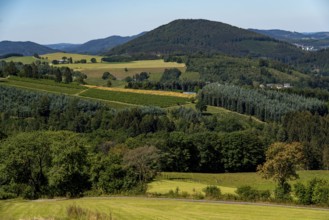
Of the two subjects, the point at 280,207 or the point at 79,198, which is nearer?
the point at 280,207

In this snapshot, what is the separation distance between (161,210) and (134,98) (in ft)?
349

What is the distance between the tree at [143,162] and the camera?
56.4 meters

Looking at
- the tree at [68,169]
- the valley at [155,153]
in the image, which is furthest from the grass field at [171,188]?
the tree at [68,169]

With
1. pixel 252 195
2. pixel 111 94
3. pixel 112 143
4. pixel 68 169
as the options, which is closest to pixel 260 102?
pixel 111 94

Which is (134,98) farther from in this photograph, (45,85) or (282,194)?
(282,194)

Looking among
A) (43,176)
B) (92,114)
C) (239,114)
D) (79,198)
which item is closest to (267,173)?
(79,198)

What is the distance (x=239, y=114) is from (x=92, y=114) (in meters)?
45.1

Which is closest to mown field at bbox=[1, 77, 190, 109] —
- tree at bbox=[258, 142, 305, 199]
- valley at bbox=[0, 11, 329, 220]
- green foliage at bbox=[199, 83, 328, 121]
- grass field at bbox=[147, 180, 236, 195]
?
valley at bbox=[0, 11, 329, 220]

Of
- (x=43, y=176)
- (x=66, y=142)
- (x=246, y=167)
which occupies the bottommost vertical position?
(x=246, y=167)

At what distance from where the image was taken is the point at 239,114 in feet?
456

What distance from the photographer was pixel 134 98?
144375mm

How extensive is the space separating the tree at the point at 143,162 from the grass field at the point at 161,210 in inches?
449

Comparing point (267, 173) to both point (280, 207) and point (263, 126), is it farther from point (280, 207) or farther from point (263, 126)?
point (263, 126)

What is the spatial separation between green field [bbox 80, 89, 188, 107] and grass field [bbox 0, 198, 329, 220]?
9409 centimetres
